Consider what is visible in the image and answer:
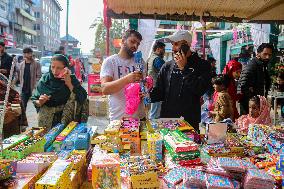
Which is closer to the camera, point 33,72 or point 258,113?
point 258,113

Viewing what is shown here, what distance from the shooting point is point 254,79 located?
5090 mm

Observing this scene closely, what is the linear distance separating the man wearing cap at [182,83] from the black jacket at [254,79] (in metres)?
2.13

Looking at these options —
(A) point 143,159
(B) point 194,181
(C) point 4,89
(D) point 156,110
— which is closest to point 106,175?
(A) point 143,159

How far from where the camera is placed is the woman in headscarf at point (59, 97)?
131 inches

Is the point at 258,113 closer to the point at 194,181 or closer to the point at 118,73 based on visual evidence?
the point at 118,73

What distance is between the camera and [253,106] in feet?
12.2

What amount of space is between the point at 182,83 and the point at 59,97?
1.28 metres

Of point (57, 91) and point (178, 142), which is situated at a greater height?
point (57, 91)

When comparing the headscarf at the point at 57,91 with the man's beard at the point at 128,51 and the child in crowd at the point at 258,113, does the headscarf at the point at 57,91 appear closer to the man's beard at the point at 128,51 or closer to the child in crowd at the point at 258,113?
the man's beard at the point at 128,51

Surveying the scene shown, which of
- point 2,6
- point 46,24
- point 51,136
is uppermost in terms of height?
point 46,24

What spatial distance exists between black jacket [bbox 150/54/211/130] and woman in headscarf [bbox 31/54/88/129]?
0.80m

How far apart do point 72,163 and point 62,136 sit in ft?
2.26

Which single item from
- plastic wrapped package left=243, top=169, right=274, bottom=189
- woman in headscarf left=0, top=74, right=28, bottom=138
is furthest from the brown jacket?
plastic wrapped package left=243, top=169, right=274, bottom=189

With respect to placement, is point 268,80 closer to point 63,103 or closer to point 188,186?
point 63,103
